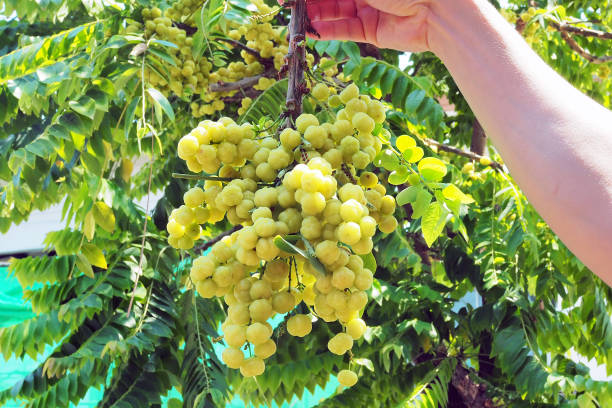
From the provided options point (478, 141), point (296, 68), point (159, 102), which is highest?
point (296, 68)

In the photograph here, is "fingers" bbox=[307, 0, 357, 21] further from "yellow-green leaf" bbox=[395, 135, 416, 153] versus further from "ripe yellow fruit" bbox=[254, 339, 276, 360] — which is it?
"ripe yellow fruit" bbox=[254, 339, 276, 360]

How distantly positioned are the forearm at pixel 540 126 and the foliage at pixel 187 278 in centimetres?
81

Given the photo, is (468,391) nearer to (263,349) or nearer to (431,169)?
(431,169)

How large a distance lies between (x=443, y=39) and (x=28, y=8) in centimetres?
219

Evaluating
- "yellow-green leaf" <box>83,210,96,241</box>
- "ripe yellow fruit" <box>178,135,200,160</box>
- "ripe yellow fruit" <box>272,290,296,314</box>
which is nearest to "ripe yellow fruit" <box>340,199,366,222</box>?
"ripe yellow fruit" <box>272,290,296,314</box>

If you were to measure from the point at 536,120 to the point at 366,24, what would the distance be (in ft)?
1.77

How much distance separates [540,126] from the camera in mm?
791

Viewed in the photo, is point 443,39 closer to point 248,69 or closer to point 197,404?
point 197,404

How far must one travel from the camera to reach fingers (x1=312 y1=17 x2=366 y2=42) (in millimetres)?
1223

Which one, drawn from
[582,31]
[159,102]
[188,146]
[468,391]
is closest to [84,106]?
[159,102]

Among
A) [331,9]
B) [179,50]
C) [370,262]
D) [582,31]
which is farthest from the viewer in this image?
[582,31]

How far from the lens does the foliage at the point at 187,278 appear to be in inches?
74.9

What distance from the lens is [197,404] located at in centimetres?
196

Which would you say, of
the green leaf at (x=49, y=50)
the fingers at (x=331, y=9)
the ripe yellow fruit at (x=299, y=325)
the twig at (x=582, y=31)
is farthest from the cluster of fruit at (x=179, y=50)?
the twig at (x=582, y=31)
